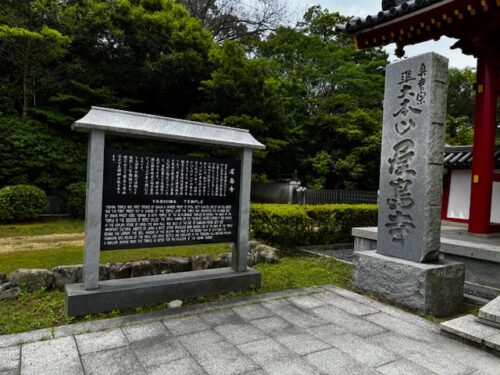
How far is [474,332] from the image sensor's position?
3.37 meters

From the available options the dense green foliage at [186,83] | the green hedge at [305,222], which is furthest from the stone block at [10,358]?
the dense green foliage at [186,83]

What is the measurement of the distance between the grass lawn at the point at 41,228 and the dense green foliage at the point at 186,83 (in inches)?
81.9

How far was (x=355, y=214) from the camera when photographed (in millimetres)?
9477

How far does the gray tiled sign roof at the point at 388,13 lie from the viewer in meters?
5.47

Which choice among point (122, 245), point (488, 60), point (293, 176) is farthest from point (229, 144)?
point (293, 176)

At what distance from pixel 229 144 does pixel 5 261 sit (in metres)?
4.73

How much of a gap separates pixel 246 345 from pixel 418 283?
7.66 ft

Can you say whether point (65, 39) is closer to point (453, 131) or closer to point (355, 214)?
point (355, 214)

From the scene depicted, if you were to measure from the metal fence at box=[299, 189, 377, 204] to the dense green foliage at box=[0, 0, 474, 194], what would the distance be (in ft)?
8.59

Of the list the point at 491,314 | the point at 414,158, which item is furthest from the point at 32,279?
the point at 491,314

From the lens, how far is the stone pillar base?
409cm

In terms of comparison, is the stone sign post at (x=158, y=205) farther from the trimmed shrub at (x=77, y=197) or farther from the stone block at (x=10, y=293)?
the trimmed shrub at (x=77, y=197)

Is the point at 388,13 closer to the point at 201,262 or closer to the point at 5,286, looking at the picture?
the point at 201,262

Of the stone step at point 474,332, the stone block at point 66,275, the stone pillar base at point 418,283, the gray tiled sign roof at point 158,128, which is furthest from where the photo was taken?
the stone block at point 66,275
